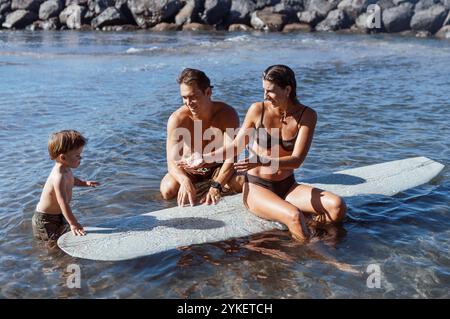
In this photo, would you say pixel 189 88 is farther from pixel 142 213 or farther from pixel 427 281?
pixel 427 281

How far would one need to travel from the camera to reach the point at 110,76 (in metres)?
14.9

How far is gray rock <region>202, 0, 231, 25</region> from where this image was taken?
29703 millimetres

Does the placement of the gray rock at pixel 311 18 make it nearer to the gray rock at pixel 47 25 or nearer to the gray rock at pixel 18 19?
the gray rock at pixel 47 25

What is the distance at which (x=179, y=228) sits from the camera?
16.8ft

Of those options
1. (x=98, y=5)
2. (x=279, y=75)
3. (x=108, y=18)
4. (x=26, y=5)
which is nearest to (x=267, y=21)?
(x=108, y=18)

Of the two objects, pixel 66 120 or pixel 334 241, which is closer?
pixel 334 241

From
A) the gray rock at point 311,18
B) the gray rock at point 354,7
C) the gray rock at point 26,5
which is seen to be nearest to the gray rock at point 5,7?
the gray rock at point 26,5

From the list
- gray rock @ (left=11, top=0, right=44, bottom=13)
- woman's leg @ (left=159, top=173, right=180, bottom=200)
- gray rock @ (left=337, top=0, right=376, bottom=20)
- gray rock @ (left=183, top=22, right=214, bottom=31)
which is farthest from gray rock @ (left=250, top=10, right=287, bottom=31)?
woman's leg @ (left=159, top=173, right=180, bottom=200)

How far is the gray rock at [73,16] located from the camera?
3056 centimetres

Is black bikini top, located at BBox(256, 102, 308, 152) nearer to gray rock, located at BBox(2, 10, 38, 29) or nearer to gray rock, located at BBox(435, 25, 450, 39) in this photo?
gray rock, located at BBox(435, 25, 450, 39)

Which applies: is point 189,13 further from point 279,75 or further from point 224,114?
point 279,75
